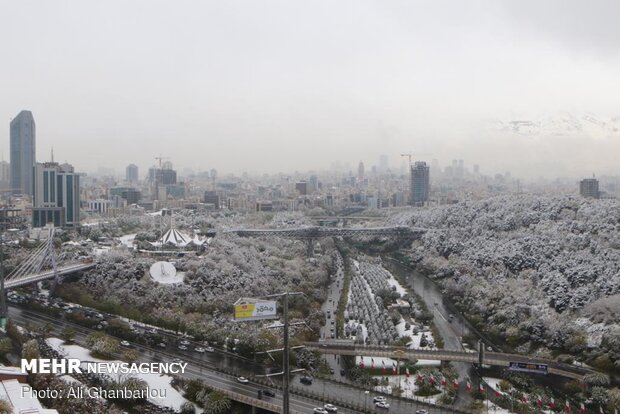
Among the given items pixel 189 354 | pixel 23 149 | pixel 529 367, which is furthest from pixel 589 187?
pixel 23 149

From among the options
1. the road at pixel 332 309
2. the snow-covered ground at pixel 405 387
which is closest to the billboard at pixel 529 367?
the snow-covered ground at pixel 405 387

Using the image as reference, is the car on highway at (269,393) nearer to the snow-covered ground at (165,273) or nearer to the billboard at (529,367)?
the billboard at (529,367)

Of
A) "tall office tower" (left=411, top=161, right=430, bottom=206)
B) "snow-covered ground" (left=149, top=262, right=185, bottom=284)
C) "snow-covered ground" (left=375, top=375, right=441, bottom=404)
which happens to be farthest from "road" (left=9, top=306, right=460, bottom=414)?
"tall office tower" (left=411, top=161, right=430, bottom=206)

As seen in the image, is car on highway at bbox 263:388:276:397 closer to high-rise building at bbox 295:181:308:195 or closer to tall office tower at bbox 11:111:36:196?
tall office tower at bbox 11:111:36:196

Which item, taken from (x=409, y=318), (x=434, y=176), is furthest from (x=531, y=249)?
(x=434, y=176)

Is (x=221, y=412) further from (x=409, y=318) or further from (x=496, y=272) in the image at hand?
(x=496, y=272)

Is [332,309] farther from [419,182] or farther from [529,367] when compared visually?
[419,182]
